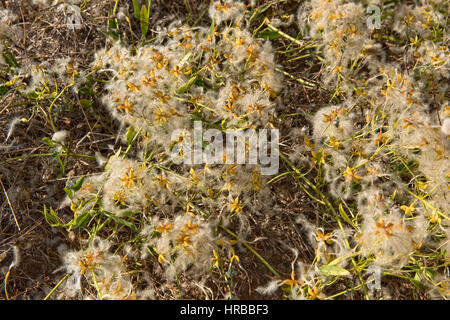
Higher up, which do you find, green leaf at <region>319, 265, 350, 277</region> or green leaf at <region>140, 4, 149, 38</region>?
green leaf at <region>140, 4, 149, 38</region>

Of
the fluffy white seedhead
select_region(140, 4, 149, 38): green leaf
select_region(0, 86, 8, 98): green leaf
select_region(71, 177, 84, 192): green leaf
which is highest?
select_region(140, 4, 149, 38): green leaf

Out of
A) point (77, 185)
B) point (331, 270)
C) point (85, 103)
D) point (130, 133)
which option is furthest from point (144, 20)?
point (331, 270)

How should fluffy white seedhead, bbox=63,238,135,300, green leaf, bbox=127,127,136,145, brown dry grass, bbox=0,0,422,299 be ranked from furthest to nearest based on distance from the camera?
brown dry grass, bbox=0,0,422,299
green leaf, bbox=127,127,136,145
fluffy white seedhead, bbox=63,238,135,300

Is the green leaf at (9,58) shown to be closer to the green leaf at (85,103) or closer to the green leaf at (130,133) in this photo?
the green leaf at (85,103)

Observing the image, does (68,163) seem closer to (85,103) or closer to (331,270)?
(85,103)

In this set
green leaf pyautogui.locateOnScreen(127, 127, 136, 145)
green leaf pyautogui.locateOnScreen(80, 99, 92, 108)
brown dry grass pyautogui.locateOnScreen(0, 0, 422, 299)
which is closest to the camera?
green leaf pyautogui.locateOnScreen(127, 127, 136, 145)

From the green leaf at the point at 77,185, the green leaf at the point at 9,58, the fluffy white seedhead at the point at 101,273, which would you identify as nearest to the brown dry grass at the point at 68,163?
the green leaf at the point at 9,58

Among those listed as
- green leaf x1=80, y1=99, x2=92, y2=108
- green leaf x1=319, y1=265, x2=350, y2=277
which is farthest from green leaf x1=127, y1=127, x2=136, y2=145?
green leaf x1=319, y1=265, x2=350, y2=277

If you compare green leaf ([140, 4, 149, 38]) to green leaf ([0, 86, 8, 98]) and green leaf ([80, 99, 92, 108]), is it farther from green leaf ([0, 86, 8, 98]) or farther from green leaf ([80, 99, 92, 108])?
green leaf ([0, 86, 8, 98])

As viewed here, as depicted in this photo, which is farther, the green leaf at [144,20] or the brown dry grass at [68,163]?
the green leaf at [144,20]
